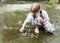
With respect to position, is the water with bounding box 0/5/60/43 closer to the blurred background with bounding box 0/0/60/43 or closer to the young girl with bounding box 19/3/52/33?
the blurred background with bounding box 0/0/60/43

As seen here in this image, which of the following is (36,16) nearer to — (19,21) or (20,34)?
(20,34)

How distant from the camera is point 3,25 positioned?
187 inches

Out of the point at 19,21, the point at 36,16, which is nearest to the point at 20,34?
the point at 36,16

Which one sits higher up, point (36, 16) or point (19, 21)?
point (36, 16)

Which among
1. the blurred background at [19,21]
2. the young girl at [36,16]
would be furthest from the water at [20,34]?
the young girl at [36,16]

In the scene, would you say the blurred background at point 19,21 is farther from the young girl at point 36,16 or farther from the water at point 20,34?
the young girl at point 36,16

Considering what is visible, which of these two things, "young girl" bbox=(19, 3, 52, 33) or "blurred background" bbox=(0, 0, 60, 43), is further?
"young girl" bbox=(19, 3, 52, 33)

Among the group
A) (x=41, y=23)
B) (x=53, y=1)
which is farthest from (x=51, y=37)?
(x=53, y=1)

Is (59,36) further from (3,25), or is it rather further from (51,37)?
(3,25)

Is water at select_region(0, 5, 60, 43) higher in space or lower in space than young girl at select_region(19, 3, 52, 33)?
lower

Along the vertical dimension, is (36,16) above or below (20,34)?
above

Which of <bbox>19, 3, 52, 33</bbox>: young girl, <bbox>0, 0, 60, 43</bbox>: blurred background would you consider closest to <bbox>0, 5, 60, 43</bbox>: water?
<bbox>0, 0, 60, 43</bbox>: blurred background

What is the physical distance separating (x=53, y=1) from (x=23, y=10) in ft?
4.50

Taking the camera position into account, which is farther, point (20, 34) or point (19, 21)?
point (19, 21)
